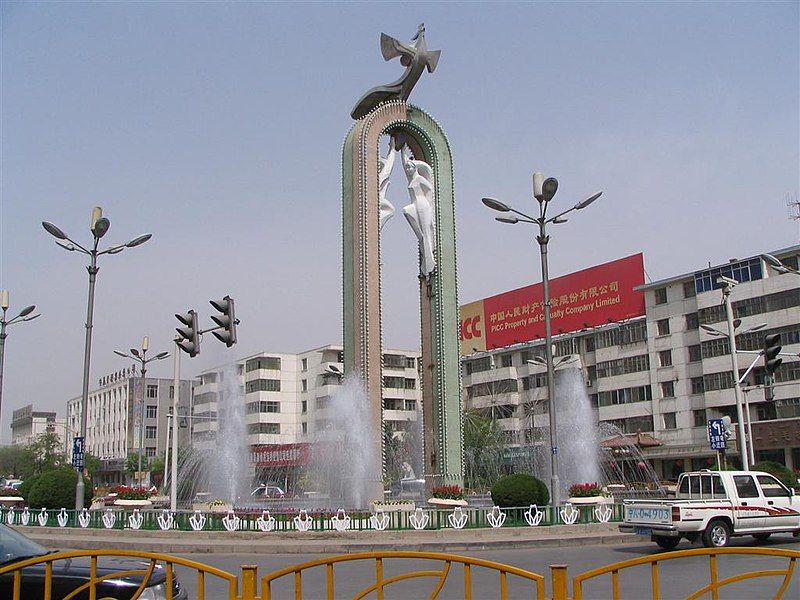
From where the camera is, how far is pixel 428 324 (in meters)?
30.3

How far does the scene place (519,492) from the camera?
20.5 metres

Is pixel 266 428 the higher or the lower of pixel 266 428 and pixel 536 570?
the higher

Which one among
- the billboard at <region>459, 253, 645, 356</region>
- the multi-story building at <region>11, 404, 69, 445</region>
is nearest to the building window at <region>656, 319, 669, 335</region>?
the billboard at <region>459, 253, 645, 356</region>

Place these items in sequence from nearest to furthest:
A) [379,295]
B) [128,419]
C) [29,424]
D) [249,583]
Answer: [249,583] → [379,295] → [128,419] → [29,424]

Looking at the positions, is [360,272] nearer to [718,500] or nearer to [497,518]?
[497,518]

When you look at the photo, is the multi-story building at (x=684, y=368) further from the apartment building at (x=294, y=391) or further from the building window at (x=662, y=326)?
the apartment building at (x=294, y=391)

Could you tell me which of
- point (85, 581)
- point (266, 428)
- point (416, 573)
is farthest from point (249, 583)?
point (266, 428)

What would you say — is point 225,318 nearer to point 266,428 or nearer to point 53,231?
point 53,231

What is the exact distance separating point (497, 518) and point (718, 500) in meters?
4.75

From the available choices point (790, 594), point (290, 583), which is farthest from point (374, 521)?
point (790, 594)

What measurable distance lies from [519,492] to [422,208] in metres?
13.5

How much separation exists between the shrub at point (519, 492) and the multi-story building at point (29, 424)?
128 metres

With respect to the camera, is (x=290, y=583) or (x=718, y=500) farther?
(x=718, y=500)

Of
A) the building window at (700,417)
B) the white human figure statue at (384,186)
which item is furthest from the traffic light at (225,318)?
the building window at (700,417)
